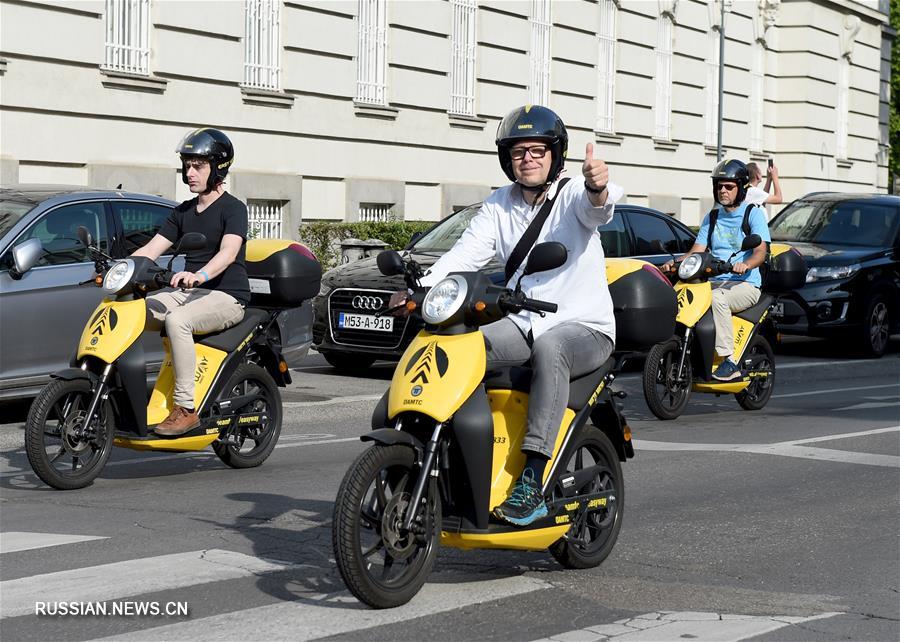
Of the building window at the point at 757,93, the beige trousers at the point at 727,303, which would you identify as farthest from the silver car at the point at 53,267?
the building window at the point at 757,93

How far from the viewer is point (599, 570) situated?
20.8 feet

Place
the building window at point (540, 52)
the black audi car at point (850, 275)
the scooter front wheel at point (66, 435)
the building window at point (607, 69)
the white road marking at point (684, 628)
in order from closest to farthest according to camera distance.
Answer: the white road marking at point (684, 628)
the scooter front wheel at point (66, 435)
the black audi car at point (850, 275)
the building window at point (540, 52)
the building window at point (607, 69)

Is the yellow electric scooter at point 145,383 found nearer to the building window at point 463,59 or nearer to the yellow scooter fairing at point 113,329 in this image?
the yellow scooter fairing at point 113,329

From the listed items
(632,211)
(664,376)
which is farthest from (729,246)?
(632,211)

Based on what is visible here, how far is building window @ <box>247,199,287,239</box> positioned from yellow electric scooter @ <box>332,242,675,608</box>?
1632cm

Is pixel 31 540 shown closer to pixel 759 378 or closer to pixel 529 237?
pixel 529 237

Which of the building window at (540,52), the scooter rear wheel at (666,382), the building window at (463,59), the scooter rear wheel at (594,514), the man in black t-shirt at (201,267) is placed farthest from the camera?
the building window at (540,52)

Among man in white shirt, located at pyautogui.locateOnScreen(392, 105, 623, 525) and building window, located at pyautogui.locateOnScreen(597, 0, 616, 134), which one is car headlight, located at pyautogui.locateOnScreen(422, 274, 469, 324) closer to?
man in white shirt, located at pyautogui.locateOnScreen(392, 105, 623, 525)

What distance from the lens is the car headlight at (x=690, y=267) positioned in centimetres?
1182

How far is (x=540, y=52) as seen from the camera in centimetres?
2964

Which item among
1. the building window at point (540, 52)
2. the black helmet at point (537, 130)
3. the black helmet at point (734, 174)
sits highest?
the building window at point (540, 52)

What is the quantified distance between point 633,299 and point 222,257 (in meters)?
2.85

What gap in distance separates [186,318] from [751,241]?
4863 mm

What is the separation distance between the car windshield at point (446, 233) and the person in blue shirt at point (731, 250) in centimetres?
295
